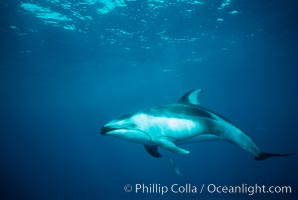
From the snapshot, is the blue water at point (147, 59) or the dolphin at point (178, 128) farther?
the blue water at point (147, 59)

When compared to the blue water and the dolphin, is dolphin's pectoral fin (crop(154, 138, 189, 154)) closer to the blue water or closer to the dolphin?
the dolphin

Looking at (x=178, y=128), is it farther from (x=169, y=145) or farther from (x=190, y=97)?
(x=190, y=97)

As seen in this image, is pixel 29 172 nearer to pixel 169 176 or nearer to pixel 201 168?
pixel 169 176

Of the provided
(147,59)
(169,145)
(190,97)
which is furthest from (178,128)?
(147,59)

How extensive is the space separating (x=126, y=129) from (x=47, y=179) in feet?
133

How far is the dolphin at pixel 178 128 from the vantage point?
19.8 feet

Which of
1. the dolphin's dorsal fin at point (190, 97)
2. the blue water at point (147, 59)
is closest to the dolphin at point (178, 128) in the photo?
the dolphin's dorsal fin at point (190, 97)

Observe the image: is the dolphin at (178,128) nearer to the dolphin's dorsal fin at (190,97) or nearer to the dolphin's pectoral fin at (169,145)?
the dolphin's pectoral fin at (169,145)

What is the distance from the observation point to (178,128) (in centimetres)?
624

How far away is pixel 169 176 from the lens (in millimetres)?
38938

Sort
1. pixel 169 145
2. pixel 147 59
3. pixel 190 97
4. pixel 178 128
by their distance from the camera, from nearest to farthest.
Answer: pixel 169 145 → pixel 178 128 → pixel 190 97 → pixel 147 59

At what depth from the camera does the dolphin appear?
A: 6023mm

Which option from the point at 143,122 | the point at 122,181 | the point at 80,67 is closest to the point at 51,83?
the point at 80,67

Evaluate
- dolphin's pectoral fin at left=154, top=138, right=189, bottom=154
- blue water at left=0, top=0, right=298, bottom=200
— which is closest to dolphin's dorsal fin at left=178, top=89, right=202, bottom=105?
dolphin's pectoral fin at left=154, top=138, right=189, bottom=154
